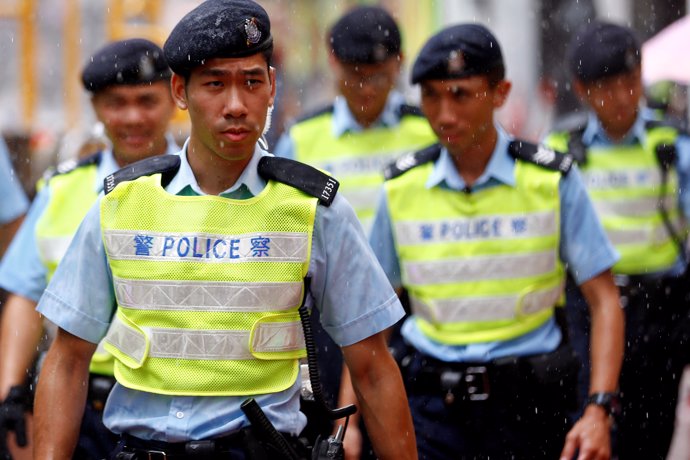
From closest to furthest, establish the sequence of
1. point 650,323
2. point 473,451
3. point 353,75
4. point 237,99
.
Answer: point 237,99 → point 473,451 → point 650,323 → point 353,75

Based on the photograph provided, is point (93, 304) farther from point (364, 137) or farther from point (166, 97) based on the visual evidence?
point (364, 137)

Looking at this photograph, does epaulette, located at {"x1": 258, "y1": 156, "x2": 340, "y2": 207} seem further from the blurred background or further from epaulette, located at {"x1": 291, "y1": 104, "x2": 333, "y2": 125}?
→ the blurred background

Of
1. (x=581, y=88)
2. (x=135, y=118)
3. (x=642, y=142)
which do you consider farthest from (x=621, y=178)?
(x=135, y=118)

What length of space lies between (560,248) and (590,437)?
2.39ft

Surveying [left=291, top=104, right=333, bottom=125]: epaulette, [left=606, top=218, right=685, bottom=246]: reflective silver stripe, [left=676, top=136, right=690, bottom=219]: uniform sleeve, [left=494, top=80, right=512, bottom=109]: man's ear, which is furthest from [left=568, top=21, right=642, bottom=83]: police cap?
[left=494, top=80, right=512, bottom=109]: man's ear

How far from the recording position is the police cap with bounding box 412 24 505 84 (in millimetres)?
5148

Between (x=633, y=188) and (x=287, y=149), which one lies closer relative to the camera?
(x=633, y=188)

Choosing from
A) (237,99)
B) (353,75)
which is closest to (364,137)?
(353,75)

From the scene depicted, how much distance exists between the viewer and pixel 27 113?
39.8 feet

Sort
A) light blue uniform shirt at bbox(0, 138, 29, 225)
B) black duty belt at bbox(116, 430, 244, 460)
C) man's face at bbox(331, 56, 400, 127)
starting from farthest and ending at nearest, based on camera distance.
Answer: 1. man's face at bbox(331, 56, 400, 127)
2. light blue uniform shirt at bbox(0, 138, 29, 225)
3. black duty belt at bbox(116, 430, 244, 460)

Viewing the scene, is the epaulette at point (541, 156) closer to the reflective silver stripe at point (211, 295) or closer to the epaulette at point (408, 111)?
the reflective silver stripe at point (211, 295)

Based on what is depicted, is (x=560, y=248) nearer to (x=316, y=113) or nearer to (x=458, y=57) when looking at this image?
(x=458, y=57)

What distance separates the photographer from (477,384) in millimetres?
5000

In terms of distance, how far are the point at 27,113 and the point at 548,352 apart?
798cm
